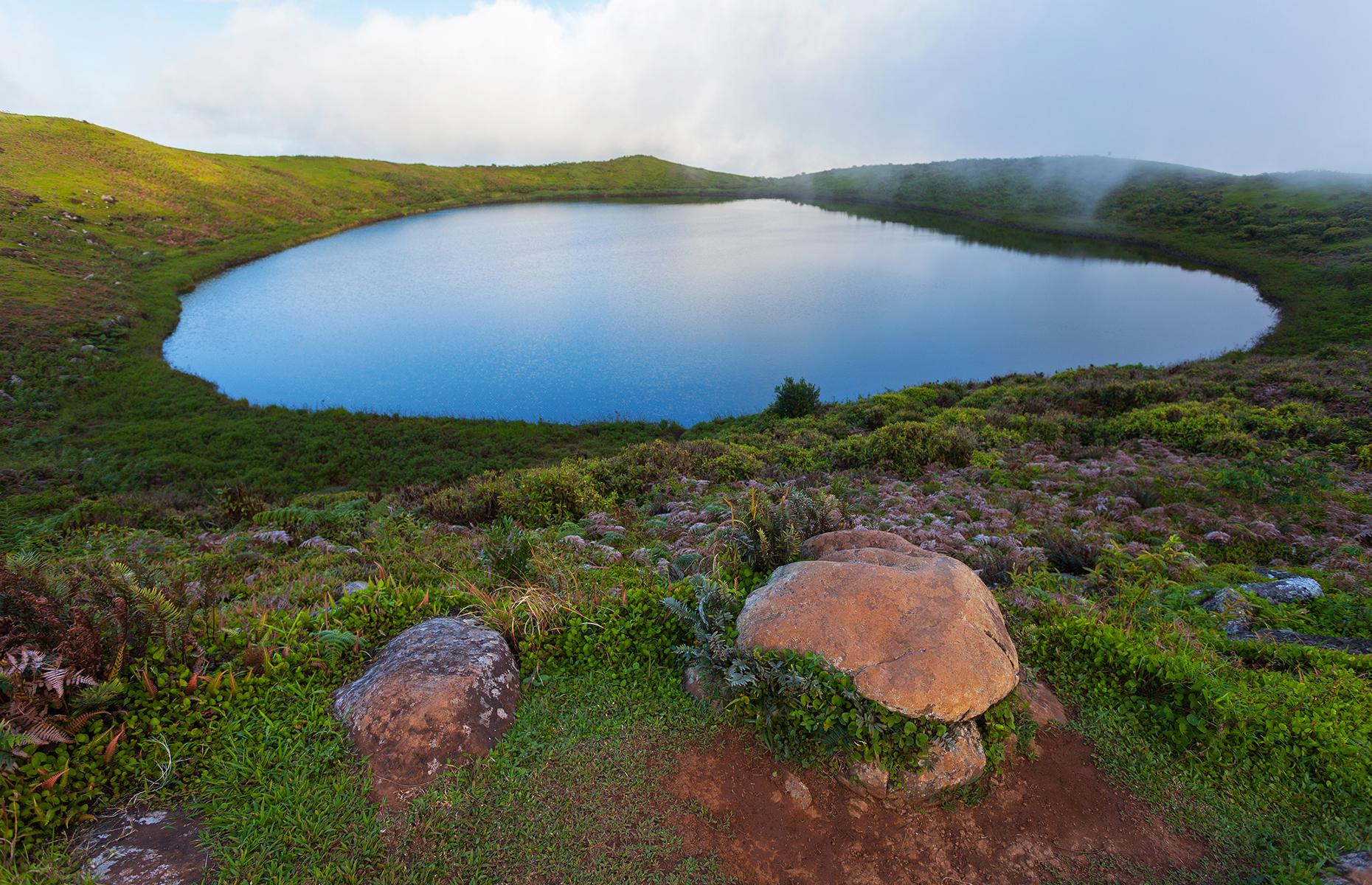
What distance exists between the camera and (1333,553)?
701 cm

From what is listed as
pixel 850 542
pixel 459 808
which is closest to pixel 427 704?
pixel 459 808

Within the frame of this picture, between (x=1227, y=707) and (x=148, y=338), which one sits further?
(x=148, y=338)

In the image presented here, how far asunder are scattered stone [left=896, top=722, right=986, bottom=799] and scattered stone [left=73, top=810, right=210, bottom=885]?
14.0 ft

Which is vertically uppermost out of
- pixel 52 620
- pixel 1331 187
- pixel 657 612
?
pixel 1331 187

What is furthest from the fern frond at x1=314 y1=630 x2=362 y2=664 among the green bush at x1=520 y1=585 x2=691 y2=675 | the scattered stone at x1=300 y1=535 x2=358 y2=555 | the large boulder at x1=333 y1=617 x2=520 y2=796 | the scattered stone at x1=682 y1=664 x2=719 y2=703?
the scattered stone at x1=300 y1=535 x2=358 y2=555

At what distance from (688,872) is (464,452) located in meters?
18.2

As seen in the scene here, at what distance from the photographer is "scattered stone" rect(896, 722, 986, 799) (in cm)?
368

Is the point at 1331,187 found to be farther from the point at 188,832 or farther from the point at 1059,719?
the point at 188,832

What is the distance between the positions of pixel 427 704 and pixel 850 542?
4306 millimetres

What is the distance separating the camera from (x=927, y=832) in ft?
11.8

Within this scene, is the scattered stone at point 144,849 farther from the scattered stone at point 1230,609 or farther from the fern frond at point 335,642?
the scattered stone at point 1230,609

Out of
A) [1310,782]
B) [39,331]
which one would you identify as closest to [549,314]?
[39,331]

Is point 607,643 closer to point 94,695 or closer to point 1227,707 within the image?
point 94,695

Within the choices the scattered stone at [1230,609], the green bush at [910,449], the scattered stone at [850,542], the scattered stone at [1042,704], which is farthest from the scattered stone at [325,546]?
the scattered stone at [1230,609]
